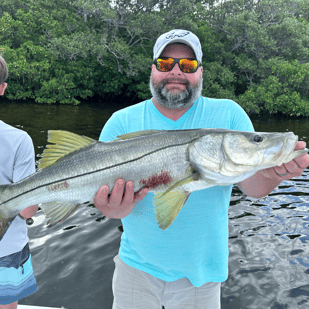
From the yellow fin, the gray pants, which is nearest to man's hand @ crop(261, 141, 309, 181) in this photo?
the yellow fin

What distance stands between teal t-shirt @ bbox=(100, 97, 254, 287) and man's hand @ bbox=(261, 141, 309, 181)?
1.40 ft

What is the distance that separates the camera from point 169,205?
2068mm

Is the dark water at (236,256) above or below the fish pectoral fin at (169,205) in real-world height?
below

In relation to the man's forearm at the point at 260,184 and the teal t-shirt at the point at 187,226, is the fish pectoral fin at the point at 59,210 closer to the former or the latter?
the teal t-shirt at the point at 187,226

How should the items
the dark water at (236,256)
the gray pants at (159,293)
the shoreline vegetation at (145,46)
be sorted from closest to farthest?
the gray pants at (159,293), the dark water at (236,256), the shoreline vegetation at (145,46)

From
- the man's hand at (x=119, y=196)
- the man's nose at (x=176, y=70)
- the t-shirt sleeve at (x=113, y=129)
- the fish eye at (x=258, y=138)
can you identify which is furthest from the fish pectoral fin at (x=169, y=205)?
the man's nose at (x=176, y=70)

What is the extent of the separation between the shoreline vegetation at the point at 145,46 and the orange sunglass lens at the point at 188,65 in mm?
25612

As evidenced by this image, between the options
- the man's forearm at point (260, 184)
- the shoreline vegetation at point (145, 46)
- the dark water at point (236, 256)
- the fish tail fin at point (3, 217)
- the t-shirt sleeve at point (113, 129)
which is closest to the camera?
the fish tail fin at point (3, 217)

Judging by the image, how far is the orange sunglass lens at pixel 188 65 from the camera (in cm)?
267

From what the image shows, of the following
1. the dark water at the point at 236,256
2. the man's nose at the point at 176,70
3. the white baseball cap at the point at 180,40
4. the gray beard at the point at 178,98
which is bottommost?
the dark water at the point at 236,256

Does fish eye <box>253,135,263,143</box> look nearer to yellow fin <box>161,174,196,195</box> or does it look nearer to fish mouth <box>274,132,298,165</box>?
fish mouth <box>274,132,298,165</box>

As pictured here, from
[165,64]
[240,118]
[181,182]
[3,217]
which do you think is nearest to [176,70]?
[165,64]

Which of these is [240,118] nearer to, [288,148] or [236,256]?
[288,148]

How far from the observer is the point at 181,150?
2145mm
